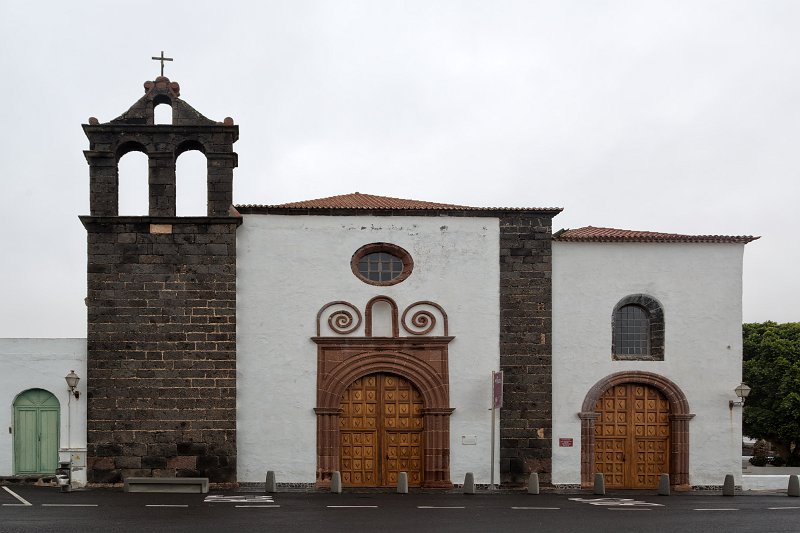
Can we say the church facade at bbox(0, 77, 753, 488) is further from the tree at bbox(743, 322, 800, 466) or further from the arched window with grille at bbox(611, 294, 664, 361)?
the tree at bbox(743, 322, 800, 466)

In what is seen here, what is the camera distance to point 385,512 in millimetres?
17375

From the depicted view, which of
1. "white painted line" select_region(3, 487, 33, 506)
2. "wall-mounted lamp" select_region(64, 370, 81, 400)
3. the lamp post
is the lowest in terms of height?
"white painted line" select_region(3, 487, 33, 506)

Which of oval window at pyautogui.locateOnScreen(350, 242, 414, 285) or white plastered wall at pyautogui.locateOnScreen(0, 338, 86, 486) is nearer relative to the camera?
white plastered wall at pyautogui.locateOnScreen(0, 338, 86, 486)

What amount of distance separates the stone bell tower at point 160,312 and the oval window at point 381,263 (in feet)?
10.5

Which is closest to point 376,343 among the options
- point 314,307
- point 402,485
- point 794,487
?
point 314,307

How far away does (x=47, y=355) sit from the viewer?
22594mm

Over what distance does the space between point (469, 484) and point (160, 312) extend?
28.1ft

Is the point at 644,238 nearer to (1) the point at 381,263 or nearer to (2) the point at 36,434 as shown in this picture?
(1) the point at 381,263

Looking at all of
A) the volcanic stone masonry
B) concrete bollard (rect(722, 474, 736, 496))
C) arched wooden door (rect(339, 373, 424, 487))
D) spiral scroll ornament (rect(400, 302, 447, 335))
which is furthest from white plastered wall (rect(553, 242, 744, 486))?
arched wooden door (rect(339, 373, 424, 487))

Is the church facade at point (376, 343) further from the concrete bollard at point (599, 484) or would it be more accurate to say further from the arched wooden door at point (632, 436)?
the concrete bollard at point (599, 484)

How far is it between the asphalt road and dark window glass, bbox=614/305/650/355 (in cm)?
379

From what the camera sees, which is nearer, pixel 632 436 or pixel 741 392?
pixel 741 392

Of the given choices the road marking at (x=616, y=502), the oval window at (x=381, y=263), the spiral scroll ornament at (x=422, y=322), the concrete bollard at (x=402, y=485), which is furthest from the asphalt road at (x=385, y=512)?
the oval window at (x=381, y=263)

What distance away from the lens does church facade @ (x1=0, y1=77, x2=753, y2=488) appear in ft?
72.6
